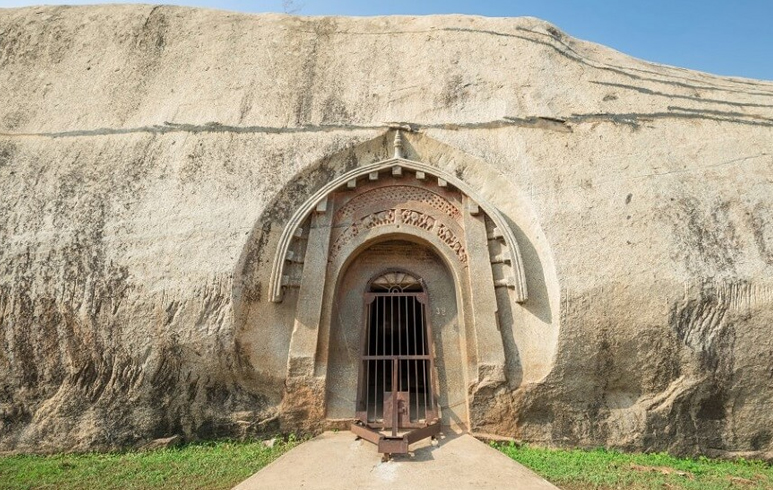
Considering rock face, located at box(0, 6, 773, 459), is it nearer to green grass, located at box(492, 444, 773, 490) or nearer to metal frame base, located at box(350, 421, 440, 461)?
green grass, located at box(492, 444, 773, 490)

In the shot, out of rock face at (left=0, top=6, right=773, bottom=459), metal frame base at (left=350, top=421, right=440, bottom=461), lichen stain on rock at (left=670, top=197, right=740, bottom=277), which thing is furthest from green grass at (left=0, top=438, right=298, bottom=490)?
lichen stain on rock at (left=670, top=197, right=740, bottom=277)

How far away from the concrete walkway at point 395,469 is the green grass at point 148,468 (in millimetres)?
465

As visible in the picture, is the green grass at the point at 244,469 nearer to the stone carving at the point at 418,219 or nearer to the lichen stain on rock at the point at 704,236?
the lichen stain on rock at the point at 704,236

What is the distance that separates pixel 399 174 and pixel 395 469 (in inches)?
164

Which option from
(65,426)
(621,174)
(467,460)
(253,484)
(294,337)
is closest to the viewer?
(253,484)

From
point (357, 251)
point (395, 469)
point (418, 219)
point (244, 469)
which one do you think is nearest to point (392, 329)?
point (357, 251)

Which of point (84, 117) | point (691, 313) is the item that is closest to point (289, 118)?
point (84, 117)

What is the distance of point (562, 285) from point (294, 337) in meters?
3.63

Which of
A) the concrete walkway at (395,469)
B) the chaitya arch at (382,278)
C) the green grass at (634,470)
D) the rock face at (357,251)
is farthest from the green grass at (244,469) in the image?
the chaitya arch at (382,278)

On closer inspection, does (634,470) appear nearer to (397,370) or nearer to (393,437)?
(393,437)

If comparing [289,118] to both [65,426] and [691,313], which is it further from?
[691,313]

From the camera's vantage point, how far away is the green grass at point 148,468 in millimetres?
5117

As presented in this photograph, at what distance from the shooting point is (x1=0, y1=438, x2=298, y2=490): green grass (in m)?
5.12

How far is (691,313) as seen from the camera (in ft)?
20.9
